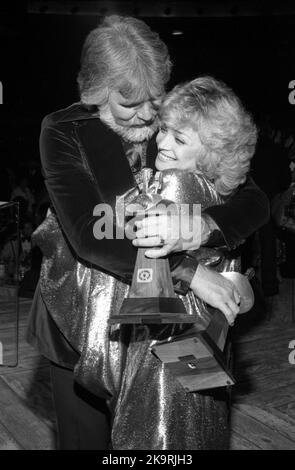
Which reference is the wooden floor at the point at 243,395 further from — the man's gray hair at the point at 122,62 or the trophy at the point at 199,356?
the man's gray hair at the point at 122,62

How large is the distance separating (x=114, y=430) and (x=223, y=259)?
0.44 metres

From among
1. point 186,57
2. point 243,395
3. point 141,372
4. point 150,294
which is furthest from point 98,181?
point 186,57

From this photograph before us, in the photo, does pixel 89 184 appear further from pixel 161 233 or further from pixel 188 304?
pixel 188 304

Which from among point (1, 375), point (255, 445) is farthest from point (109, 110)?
point (1, 375)

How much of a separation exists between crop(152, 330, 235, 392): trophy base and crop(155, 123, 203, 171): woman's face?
0.43 meters

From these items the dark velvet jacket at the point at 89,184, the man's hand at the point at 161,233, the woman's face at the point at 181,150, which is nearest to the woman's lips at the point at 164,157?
the woman's face at the point at 181,150

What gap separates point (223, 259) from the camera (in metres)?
1.26

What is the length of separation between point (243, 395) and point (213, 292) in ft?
6.33

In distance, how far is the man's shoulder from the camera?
1.18 meters

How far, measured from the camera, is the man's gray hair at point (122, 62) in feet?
3.89

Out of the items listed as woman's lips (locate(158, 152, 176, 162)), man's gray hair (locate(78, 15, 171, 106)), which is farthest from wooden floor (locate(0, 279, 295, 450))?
man's gray hair (locate(78, 15, 171, 106))

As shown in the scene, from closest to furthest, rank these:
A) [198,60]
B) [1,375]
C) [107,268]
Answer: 1. [107,268]
2. [1,375]
3. [198,60]

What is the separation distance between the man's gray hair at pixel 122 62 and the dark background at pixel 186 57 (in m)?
5.25

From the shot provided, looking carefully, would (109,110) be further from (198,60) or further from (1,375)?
(198,60)
